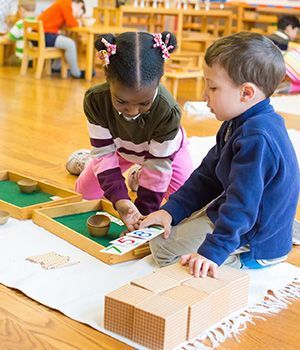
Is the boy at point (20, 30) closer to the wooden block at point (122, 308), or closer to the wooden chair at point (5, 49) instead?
the wooden chair at point (5, 49)

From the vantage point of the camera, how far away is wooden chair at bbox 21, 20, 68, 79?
4.53 meters

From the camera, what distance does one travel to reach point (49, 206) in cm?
165

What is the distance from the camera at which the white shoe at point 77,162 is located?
2.08 m

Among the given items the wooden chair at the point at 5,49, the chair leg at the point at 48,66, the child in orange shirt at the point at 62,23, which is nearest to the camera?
the child in orange shirt at the point at 62,23

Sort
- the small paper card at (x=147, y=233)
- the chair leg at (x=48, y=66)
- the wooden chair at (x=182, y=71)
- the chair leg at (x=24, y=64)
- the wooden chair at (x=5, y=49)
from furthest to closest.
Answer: the wooden chair at (x=5, y=49) < the chair leg at (x=48, y=66) < the chair leg at (x=24, y=64) < the wooden chair at (x=182, y=71) < the small paper card at (x=147, y=233)

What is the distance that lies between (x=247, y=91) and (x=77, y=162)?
0.95m

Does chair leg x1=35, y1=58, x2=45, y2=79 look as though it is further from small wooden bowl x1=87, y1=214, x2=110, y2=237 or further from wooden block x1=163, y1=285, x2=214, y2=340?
wooden block x1=163, y1=285, x2=214, y2=340

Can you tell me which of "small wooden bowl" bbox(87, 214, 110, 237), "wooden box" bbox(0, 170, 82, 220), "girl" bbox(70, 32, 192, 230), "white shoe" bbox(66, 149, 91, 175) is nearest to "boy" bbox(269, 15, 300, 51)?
"white shoe" bbox(66, 149, 91, 175)

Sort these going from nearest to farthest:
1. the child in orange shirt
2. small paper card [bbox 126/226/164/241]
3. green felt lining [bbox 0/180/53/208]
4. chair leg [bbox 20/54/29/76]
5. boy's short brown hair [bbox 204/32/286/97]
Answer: boy's short brown hair [bbox 204/32/286/97]
small paper card [bbox 126/226/164/241]
green felt lining [bbox 0/180/53/208]
the child in orange shirt
chair leg [bbox 20/54/29/76]

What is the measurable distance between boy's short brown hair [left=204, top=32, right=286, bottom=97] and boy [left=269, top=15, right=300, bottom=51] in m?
4.17

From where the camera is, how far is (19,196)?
1767 millimetres

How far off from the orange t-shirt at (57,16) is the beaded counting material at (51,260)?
3.54 metres

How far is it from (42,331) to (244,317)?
1.24ft

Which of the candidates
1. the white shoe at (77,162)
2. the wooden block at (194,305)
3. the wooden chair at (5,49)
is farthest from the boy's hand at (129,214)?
the wooden chair at (5,49)
